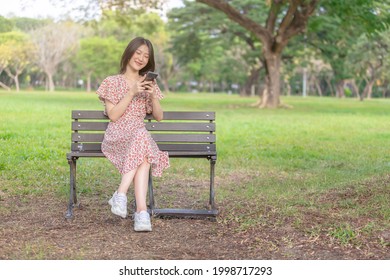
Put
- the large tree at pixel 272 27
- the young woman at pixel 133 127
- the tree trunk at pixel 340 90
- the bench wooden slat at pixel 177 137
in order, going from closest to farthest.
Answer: the young woman at pixel 133 127
the bench wooden slat at pixel 177 137
the large tree at pixel 272 27
the tree trunk at pixel 340 90

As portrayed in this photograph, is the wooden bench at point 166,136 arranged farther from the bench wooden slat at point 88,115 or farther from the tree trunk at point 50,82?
the tree trunk at point 50,82

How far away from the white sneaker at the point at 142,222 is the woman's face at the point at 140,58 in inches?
46.8

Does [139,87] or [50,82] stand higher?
[139,87]

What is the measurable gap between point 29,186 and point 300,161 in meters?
4.03

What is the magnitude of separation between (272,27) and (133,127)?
21449 mm

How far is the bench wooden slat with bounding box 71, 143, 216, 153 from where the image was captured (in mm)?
5492

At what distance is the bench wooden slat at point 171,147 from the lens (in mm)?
5492

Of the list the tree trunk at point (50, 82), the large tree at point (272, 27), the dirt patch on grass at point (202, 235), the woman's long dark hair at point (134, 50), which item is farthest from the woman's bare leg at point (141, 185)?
the tree trunk at point (50, 82)

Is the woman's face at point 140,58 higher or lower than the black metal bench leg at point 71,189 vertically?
higher

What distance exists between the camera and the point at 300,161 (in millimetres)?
9094

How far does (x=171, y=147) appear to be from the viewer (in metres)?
5.59

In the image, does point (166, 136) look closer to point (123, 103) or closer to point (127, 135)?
point (127, 135)

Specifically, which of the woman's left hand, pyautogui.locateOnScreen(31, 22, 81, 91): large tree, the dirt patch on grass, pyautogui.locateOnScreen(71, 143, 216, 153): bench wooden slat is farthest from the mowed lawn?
pyautogui.locateOnScreen(31, 22, 81, 91): large tree

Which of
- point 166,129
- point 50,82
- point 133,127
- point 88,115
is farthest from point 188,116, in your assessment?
point 50,82
